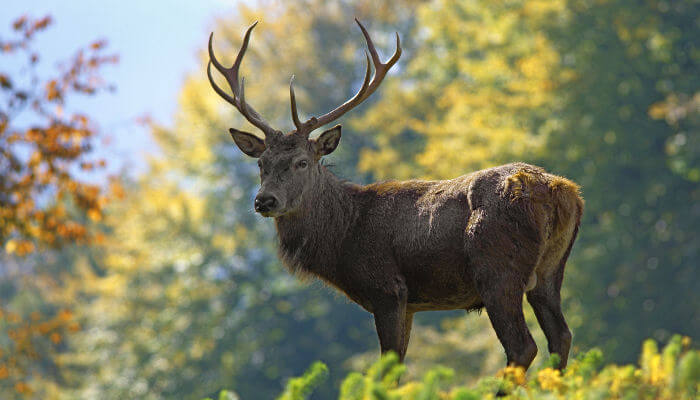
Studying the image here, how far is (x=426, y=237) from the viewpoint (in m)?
6.35

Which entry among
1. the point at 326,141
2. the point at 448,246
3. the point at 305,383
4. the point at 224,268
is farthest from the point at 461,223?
the point at 224,268

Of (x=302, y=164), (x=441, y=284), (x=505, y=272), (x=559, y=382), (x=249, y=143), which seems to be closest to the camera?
(x=559, y=382)

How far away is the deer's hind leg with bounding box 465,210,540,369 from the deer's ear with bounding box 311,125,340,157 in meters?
1.73

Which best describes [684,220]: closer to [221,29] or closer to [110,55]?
[110,55]

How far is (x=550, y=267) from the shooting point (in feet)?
20.7

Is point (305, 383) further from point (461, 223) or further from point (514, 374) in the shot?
point (461, 223)

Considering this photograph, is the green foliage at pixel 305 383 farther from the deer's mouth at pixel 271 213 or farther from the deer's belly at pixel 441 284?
the deer's mouth at pixel 271 213

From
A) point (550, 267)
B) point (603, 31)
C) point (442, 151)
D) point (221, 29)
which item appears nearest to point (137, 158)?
point (221, 29)

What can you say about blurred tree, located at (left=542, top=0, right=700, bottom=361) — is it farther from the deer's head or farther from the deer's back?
the deer's back

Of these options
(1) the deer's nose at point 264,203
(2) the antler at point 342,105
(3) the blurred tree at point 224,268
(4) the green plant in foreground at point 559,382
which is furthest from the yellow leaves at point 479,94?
(4) the green plant in foreground at point 559,382

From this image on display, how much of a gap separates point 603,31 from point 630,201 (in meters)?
3.70

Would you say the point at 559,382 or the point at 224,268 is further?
the point at 224,268

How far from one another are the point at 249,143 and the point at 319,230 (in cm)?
106

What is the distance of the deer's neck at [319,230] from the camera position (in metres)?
6.85
